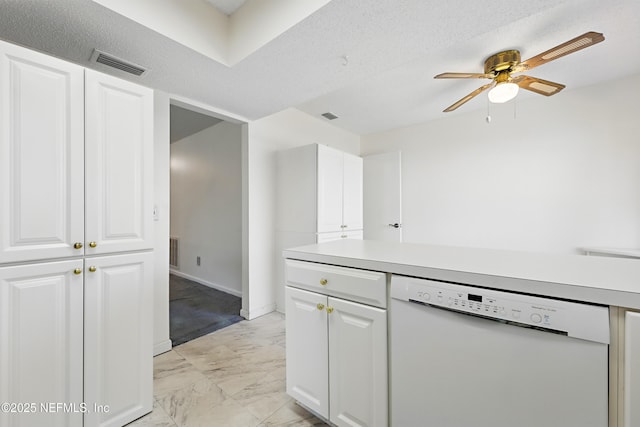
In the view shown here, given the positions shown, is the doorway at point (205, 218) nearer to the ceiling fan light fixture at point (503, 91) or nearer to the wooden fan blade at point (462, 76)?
the wooden fan blade at point (462, 76)

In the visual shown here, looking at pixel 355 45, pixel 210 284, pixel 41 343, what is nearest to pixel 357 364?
pixel 41 343

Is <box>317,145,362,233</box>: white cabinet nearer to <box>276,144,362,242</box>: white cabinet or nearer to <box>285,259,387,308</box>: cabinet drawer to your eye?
<box>276,144,362,242</box>: white cabinet

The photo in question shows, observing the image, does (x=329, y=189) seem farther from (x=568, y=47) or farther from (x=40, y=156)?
(x=40, y=156)

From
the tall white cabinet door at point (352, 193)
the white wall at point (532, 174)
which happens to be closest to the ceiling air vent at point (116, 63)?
the tall white cabinet door at point (352, 193)

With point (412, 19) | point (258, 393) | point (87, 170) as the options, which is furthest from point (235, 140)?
point (258, 393)

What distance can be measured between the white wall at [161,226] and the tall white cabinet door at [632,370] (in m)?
2.67

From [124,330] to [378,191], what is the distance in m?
3.50

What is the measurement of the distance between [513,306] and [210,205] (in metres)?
4.13

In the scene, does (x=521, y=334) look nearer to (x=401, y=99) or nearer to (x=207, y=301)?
(x=401, y=99)

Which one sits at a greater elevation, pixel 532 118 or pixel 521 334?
pixel 532 118

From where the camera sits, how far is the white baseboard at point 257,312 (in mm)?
2871

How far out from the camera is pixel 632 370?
682 millimetres

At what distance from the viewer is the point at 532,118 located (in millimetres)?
3123

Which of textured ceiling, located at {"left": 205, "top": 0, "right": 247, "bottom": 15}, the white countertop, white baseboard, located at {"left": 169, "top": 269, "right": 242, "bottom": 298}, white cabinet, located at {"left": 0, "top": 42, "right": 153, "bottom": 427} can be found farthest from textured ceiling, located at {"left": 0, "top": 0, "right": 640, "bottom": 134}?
white baseboard, located at {"left": 169, "top": 269, "right": 242, "bottom": 298}
